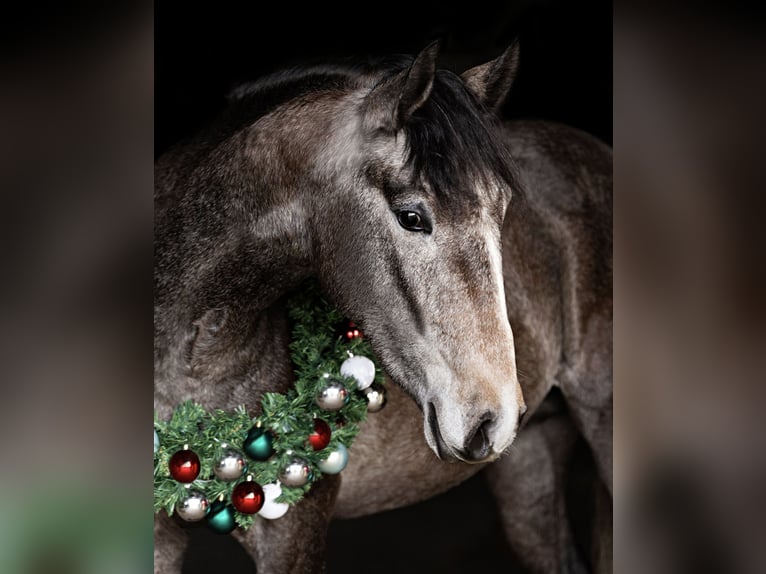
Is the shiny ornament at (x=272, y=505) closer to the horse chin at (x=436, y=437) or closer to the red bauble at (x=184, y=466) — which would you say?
the red bauble at (x=184, y=466)

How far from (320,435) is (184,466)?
0.20m

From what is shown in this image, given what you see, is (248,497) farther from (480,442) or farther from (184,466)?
(480,442)

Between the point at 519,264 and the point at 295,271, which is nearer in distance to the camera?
the point at 295,271

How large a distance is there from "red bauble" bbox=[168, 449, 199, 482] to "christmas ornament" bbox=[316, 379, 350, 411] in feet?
0.67

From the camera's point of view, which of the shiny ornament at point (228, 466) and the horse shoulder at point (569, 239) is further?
the horse shoulder at point (569, 239)

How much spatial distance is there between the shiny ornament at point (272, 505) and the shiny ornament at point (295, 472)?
21mm

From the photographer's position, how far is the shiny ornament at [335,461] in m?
1.38

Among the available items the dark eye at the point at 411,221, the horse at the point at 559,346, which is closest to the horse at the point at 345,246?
the dark eye at the point at 411,221

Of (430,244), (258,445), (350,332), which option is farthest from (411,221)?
(258,445)

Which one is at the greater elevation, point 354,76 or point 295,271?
point 354,76
